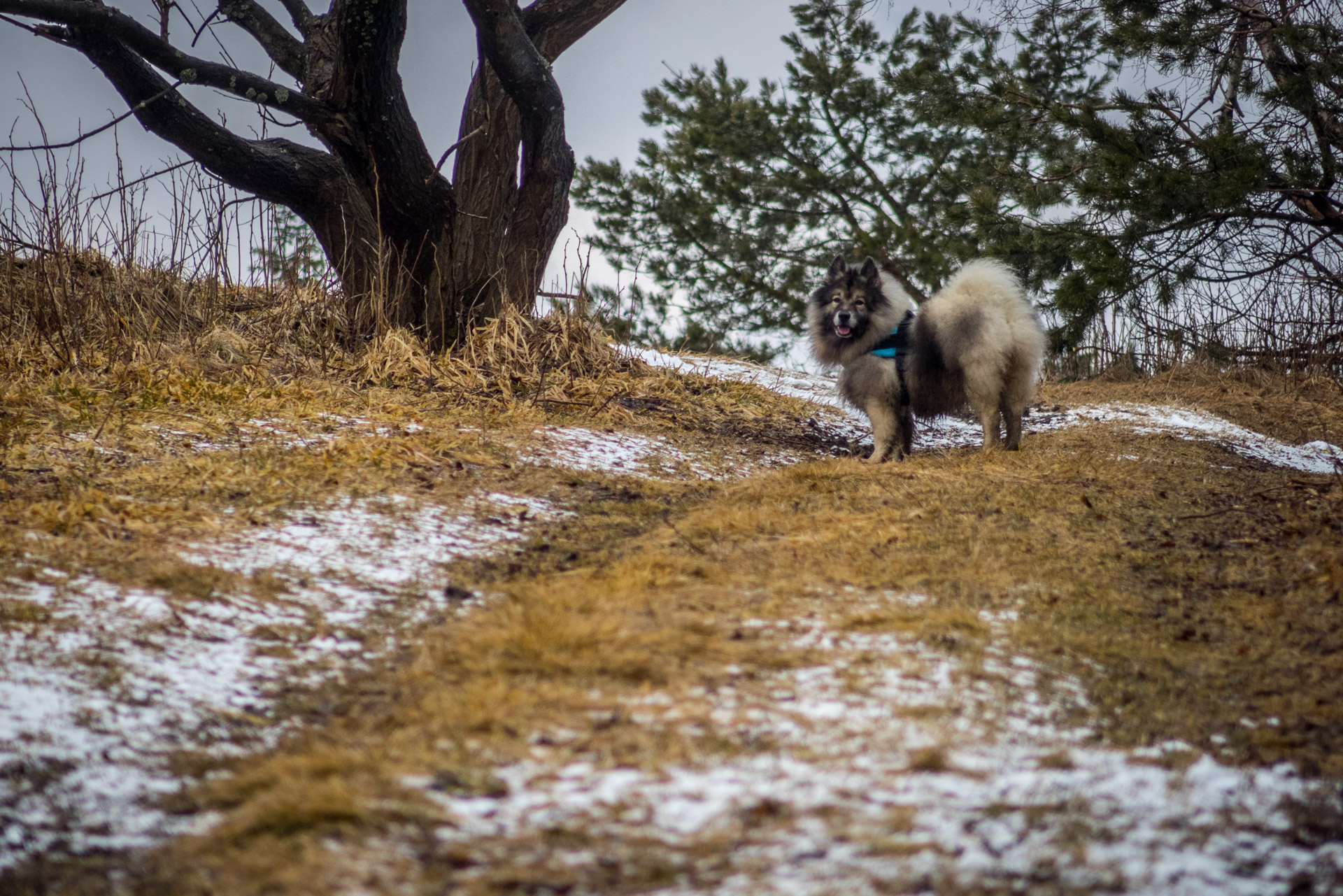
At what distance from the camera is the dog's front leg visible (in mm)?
6207

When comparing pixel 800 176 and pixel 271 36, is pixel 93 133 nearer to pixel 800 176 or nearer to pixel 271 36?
pixel 271 36

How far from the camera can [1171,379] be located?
35.3ft

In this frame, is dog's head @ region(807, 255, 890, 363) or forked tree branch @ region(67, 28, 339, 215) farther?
forked tree branch @ region(67, 28, 339, 215)

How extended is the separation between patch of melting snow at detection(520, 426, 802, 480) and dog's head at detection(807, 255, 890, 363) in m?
0.93

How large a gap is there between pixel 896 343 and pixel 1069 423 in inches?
111

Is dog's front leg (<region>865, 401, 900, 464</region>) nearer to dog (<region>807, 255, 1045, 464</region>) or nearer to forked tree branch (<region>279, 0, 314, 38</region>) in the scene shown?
dog (<region>807, 255, 1045, 464</region>)

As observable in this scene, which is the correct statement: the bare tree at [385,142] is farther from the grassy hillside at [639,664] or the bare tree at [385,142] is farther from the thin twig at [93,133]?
the grassy hillside at [639,664]

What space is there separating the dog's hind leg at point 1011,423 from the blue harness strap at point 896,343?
74 cm

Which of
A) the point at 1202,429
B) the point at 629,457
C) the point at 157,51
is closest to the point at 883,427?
the point at 629,457

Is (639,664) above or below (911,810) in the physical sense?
above

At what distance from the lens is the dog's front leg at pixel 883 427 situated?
621 cm

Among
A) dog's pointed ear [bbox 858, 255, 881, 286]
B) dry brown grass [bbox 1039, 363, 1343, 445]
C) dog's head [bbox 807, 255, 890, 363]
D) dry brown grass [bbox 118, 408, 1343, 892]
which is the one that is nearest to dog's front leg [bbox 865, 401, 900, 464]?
dog's head [bbox 807, 255, 890, 363]

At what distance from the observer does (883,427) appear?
6219 mm

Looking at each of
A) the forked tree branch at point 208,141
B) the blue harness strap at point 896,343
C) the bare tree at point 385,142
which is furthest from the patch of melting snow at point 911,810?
the forked tree branch at point 208,141
